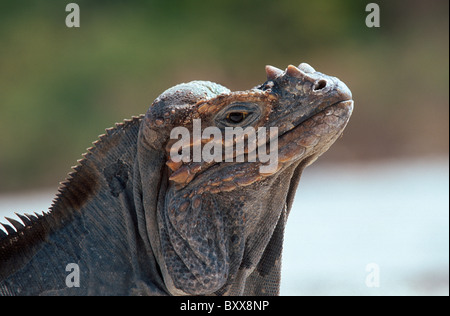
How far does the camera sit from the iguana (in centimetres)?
307

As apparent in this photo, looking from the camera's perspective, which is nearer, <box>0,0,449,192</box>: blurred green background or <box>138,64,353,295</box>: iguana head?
<box>138,64,353,295</box>: iguana head

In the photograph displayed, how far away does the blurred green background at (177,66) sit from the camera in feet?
38.4

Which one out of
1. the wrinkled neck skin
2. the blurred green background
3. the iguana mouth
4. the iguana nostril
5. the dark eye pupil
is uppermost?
the blurred green background

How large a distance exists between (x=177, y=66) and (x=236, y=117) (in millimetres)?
9581

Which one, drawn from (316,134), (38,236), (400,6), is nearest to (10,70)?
(400,6)

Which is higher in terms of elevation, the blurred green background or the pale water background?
the blurred green background

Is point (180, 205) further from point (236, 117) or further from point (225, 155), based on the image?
point (236, 117)

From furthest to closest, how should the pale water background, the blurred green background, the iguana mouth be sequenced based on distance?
the blurred green background < the pale water background < the iguana mouth

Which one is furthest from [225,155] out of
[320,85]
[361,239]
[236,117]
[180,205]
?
[361,239]

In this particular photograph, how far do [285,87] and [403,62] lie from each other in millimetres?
11842

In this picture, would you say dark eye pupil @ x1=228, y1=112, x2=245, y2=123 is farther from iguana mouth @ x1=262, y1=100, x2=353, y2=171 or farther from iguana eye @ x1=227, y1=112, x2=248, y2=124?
iguana mouth @ x1=262, y1=100, x2=353, y2=171

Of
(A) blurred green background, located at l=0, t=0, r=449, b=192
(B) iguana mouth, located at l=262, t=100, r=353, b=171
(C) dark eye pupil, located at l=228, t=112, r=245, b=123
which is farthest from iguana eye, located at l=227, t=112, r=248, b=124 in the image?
(A) blurred green background, located at l=0, t=0, r=449, b=192

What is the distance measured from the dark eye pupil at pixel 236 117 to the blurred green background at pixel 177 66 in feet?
28.0

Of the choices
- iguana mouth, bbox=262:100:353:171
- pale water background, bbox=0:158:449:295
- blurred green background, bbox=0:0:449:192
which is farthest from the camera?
blurred green background, bbox=0:0:449:192
